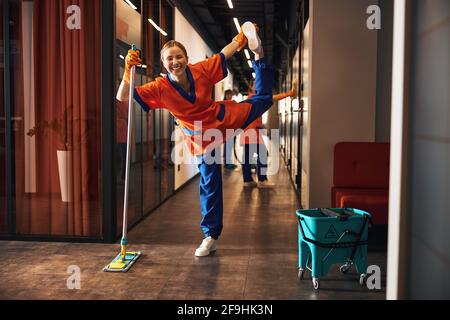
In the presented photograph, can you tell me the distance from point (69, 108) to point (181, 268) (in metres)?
1.61

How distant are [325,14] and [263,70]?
3.88ft

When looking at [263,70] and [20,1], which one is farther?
[20,1]

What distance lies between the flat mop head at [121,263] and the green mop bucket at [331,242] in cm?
113

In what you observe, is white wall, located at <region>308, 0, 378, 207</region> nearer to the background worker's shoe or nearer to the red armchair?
the red armchair

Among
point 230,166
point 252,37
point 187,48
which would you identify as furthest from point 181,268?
point 230,166

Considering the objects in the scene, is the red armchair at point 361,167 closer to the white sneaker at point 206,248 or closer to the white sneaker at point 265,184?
the white sneaker at point 206,248

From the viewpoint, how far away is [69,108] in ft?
13.5

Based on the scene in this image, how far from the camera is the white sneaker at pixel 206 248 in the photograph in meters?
3.78

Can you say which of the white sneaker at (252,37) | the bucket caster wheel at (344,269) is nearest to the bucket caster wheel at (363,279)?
the bucket caster wheel at (344,269)

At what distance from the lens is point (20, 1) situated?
4.07 metres

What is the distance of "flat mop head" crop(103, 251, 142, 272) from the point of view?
3.36m

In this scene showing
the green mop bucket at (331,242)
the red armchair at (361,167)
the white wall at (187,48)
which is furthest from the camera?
the white wall at (187,48)
